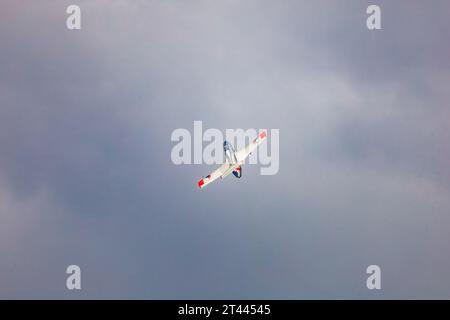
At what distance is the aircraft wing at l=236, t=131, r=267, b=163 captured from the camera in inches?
7146

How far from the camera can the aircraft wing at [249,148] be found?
595 feet

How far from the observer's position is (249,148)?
601 ft
